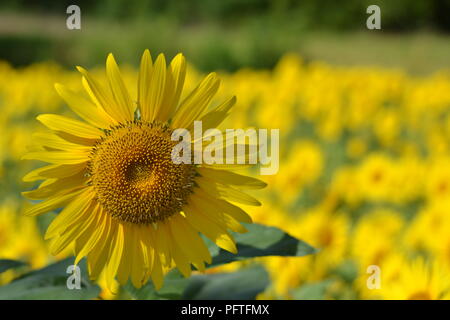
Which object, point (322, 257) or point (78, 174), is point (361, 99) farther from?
point (78, 174)

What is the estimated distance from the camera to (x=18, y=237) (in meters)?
1.72

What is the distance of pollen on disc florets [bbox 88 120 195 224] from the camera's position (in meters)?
0.85

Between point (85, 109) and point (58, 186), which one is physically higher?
point (85, 109)

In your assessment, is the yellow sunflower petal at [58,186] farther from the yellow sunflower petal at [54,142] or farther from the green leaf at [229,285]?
the green leaf at [229,285]

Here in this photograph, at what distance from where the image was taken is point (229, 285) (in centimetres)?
110

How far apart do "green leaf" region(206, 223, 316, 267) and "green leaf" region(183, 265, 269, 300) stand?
11 cm

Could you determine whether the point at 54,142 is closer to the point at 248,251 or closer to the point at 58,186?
the point at 58,186

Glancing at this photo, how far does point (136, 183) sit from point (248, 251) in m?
0.19

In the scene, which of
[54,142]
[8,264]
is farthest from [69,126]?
[8,264]

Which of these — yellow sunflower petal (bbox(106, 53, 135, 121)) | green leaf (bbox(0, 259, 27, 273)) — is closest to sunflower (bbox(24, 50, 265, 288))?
yellow sunflower petal (bbox(106, 53, 135, 121))

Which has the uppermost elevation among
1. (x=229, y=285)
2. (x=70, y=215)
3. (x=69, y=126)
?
(x=69, y=126)

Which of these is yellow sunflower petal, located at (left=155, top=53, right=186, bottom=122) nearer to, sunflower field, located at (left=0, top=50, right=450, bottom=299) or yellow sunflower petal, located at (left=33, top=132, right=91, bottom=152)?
yellow sunflower petal, located at (left=33, top=132, right=91, bottom=152)

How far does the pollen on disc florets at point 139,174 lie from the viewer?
0.85 m

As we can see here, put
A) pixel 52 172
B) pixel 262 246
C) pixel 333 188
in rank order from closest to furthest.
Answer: pixel 52 172
pixel 262 246
pixel 333 188
